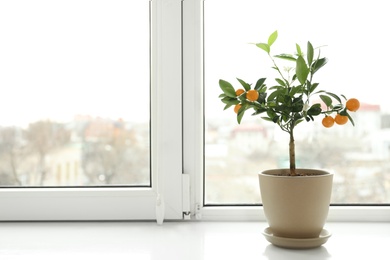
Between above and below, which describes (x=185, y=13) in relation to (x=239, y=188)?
above

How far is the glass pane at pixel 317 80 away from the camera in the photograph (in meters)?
1.47

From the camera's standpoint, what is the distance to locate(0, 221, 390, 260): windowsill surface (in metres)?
1.15

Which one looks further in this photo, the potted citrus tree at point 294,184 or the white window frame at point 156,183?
the white window frame at point 156,183

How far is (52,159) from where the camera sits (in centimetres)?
149

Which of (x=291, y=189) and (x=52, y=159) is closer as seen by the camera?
(x=291, y=189)

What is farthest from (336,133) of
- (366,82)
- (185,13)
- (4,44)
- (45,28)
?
(4,44)

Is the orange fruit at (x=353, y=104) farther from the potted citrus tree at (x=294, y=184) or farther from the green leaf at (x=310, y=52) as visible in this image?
the green leaf at (x=310, y=52)

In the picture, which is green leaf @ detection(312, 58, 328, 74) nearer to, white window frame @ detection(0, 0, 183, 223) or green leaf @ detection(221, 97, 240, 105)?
green leaf @ detection(221, 97, 240, 105)

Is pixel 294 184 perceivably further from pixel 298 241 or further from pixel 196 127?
pixel 196 127

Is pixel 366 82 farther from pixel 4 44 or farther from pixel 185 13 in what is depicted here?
pixel 4 44

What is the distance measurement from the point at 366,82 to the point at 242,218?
526 millimetres

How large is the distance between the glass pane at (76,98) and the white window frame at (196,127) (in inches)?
4.7

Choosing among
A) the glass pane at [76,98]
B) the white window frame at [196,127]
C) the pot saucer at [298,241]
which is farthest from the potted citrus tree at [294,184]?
the glass pane at [76,98]

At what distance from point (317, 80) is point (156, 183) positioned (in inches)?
21.3
